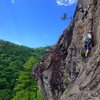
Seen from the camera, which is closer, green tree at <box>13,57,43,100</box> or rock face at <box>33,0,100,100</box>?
rock face at <box>33,0,100,100</box>

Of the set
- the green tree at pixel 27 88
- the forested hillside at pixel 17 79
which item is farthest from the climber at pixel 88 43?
the green tree at pixel 27 88

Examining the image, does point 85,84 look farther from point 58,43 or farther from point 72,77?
point 58,43

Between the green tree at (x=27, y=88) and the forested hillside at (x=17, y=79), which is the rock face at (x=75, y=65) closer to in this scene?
the forested hillside at (x=17, y=79)

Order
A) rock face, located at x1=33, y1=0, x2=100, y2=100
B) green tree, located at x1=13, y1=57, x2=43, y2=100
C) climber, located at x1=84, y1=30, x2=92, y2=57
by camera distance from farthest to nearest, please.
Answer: green tree, located at x1=13, y1=57, x2=43, y2=100 → climber, located at x1=84, y1=30, x2=92, y2=57 → rock face, located at x1=33, y1=0, x2=100, y2=100

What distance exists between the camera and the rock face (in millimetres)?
21216

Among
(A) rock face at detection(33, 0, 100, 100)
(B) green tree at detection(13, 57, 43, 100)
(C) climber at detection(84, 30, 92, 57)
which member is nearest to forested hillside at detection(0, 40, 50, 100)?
(B) green tree at detection(13, 57, 43, 100)

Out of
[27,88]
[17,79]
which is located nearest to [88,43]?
[27,88]

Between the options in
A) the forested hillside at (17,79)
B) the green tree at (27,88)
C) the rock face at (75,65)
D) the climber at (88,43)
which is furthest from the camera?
the forested hillside at (17,79)

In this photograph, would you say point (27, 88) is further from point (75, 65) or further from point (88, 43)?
point (88, 43)

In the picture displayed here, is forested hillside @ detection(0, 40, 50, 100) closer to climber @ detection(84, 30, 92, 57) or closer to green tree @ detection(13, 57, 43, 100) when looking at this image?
green tree @ detection(13, 57, 43, 100)

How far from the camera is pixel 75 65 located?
27531 mm

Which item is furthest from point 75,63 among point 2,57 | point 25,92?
point 2,57

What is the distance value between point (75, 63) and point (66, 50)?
3.89m

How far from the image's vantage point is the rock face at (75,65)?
835 inches
